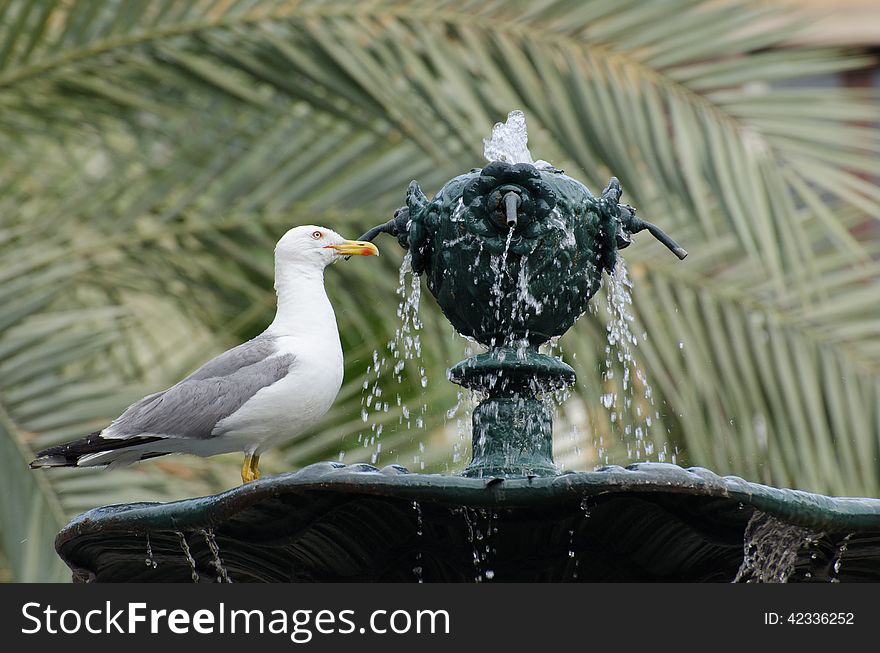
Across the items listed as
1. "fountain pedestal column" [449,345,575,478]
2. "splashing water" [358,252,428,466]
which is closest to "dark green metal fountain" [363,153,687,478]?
"fountain pedestal column" [449,345,575,478]

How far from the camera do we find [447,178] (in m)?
5.98

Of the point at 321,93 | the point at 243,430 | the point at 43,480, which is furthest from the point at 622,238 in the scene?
the point at 321,93

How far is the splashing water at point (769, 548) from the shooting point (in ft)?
8.93

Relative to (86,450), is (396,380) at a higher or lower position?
higher

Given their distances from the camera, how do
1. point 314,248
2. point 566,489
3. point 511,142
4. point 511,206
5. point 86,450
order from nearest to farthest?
point 566,489 < point 511,206 < point 511,142 < point 86,450 < point 314,248

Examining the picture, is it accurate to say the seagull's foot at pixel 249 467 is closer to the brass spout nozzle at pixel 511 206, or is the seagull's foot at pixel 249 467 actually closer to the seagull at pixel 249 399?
the seagull at pixel 249 399

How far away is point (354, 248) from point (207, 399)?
0.54 metres

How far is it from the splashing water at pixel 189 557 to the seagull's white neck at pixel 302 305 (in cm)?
97

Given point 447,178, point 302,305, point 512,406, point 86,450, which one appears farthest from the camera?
point 447,178

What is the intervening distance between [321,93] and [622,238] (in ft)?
10.4

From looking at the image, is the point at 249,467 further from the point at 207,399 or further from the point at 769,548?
the point at 769,548

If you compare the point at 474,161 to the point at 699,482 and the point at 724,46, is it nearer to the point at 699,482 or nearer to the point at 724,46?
the point at 724,46

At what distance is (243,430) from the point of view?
13.4 feet

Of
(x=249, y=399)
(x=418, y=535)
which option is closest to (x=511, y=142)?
(x=249, y=399)
